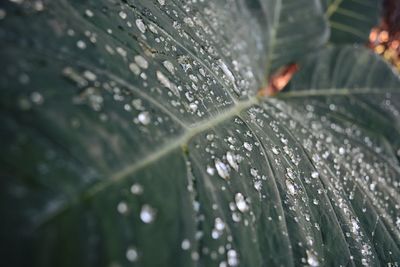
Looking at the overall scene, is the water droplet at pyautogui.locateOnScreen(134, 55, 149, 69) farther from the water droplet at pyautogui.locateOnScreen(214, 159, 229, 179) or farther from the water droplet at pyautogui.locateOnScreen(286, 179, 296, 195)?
the water droplet at pyautogui.locateOnScreen(286, 179, 296, 195)

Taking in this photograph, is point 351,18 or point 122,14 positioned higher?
point 351,18

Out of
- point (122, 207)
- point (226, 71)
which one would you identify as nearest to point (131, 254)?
point (122, 207)

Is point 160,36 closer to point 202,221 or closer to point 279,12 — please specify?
point 202,221

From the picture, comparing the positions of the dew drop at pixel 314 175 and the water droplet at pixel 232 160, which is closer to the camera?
the water droplet at pixel 232 160

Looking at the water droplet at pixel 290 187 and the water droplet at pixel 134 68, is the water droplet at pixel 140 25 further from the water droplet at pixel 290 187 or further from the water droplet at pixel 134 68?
Result: the water droplet at pixel 290 187

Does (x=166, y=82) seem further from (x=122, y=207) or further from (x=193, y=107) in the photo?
(x=122, y=207)

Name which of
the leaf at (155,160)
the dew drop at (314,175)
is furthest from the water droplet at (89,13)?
the dew drop at (314,175)

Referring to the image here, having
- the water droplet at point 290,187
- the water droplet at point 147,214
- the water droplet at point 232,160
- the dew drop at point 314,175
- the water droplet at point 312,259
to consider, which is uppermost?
the dew drop at point 314,175

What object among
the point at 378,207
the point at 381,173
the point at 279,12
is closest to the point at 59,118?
the point at 378,207
